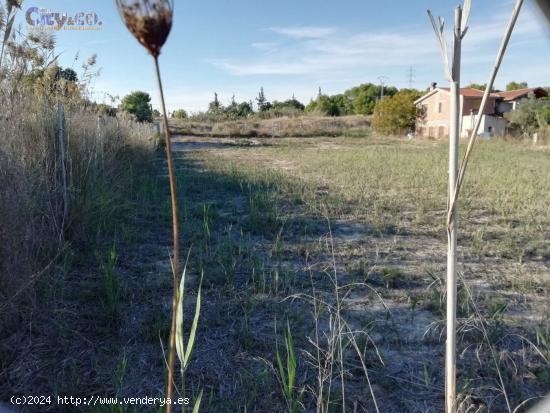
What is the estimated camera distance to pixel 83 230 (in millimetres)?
3582

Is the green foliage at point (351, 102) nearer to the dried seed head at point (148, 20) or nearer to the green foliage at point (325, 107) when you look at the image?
the green foliage at point (325, 107)

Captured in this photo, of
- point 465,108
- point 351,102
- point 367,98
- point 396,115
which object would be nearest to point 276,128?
point 396,115

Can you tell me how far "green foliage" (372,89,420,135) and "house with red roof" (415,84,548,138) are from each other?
4.57 feet

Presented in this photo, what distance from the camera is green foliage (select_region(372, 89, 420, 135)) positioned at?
3419 centimetres

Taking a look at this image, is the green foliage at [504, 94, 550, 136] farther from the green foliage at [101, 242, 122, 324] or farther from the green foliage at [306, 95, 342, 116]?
the green foliage at [101, 242, 122, 324]

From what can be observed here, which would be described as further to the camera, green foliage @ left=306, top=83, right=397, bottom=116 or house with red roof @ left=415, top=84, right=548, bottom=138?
green foliage @ left=306, top=83, right=397, bottom=116

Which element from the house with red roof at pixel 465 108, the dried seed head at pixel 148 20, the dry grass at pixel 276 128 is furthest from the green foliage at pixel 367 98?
the dried seed head at pixel 148 20

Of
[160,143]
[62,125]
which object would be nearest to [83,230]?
[62,125]

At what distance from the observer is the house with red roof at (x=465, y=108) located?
2872cm

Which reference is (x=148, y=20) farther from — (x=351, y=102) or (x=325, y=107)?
(x=351, y=102)

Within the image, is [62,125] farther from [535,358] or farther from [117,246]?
[535,358]

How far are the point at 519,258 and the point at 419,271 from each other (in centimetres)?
101

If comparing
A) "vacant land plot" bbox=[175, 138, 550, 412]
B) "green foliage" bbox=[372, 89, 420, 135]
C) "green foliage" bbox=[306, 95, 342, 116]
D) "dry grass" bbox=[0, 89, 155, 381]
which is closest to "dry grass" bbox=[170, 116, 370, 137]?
"green foliage" bbox=[372, 89, 420, 135]

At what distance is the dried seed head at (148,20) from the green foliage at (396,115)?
3595 centimetres
